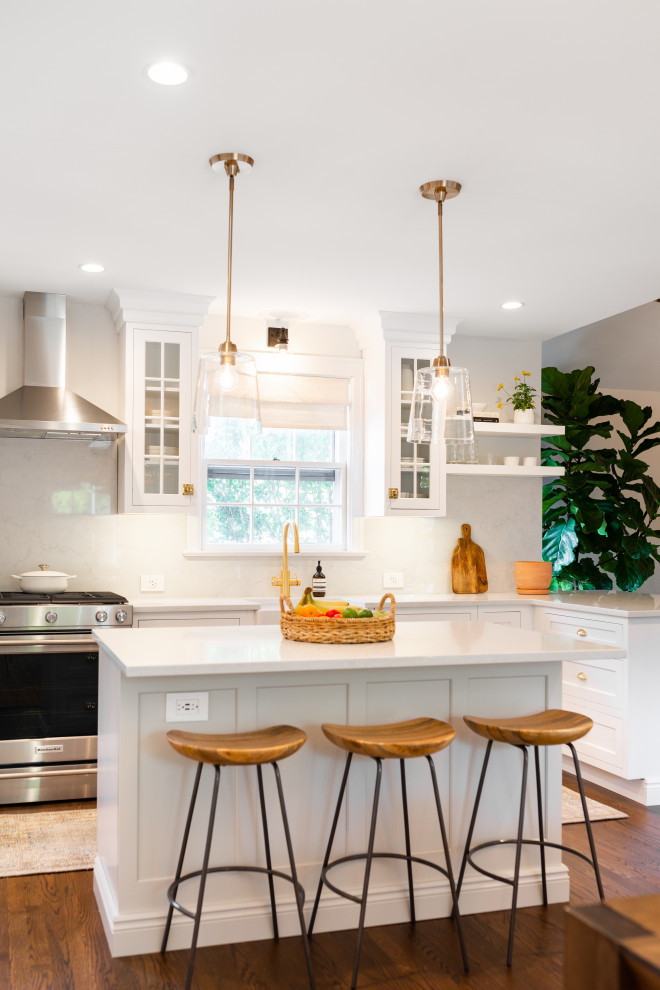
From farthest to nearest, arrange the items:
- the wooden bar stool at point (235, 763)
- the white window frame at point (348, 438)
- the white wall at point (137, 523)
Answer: the white window frame at point (348, 438) < the white wall at point (137, 523) < the wooden bar stool at point (235, 763)

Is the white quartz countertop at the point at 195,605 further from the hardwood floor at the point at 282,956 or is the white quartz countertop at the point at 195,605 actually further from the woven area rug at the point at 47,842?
the hardwood floor at the point at 282,956

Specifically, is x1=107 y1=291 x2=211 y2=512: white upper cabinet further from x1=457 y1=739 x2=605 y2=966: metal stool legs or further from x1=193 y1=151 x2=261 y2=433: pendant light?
x1=457 y1=739 x2=605 y2=966: metal stool legs

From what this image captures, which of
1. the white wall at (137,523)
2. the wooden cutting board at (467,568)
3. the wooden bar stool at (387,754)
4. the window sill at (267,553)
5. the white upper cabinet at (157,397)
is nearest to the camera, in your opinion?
the wooden bar stool at (387,754)

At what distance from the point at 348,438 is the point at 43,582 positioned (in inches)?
81.5

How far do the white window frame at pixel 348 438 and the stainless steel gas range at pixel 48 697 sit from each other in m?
1.09

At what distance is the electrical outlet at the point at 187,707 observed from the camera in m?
2.74

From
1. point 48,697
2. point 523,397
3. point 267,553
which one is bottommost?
point 48,697

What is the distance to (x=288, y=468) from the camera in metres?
5.46

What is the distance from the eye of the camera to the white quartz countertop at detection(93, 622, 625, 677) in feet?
8.48

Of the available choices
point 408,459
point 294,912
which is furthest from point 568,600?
point 294,912

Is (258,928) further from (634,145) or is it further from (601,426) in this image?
(601,426)

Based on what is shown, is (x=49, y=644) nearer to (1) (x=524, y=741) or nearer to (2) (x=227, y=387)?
(2) (x=227, y=387)

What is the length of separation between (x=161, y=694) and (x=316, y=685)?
20.5 inches

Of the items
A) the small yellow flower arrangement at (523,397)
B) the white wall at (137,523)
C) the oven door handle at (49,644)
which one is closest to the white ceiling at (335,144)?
the white wall at (137,523)
